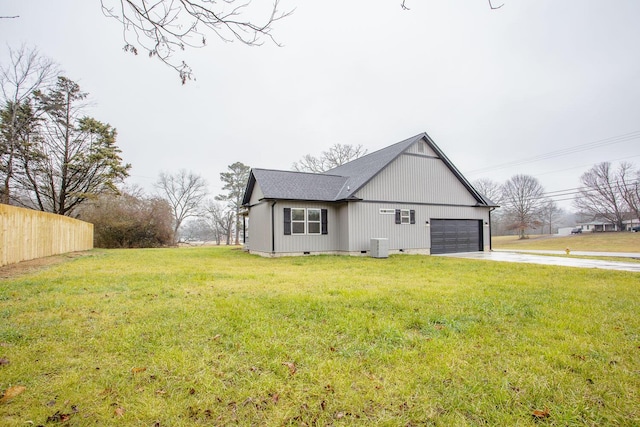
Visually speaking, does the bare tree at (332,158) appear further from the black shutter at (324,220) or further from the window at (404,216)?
the black shutter at (324,220)

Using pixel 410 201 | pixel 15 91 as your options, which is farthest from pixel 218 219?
pixel 410 201

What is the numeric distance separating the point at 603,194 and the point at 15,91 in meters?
55.4

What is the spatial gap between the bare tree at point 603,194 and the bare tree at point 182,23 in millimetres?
46902

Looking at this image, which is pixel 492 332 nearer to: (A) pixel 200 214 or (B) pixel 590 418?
(B) pixel 590 418

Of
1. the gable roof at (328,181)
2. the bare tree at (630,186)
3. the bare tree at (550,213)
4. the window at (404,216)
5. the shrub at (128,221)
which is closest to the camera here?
the gable roof at (328,181)

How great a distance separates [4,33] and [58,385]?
4203 millimetres

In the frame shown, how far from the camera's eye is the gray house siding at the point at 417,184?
14.4m

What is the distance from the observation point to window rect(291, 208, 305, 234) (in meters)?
13.6

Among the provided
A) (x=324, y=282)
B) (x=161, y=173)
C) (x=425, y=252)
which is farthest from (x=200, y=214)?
(x=324, y=282)

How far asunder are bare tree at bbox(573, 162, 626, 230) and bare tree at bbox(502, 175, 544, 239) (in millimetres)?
4438

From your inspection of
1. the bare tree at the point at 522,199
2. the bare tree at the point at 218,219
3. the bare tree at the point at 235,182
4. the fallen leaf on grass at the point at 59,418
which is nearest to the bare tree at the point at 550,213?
the bare tree at the point at 522,199

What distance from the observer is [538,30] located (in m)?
3.99

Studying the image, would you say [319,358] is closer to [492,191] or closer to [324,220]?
[324,220]

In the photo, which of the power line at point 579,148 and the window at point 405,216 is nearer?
the window at point 405,216
